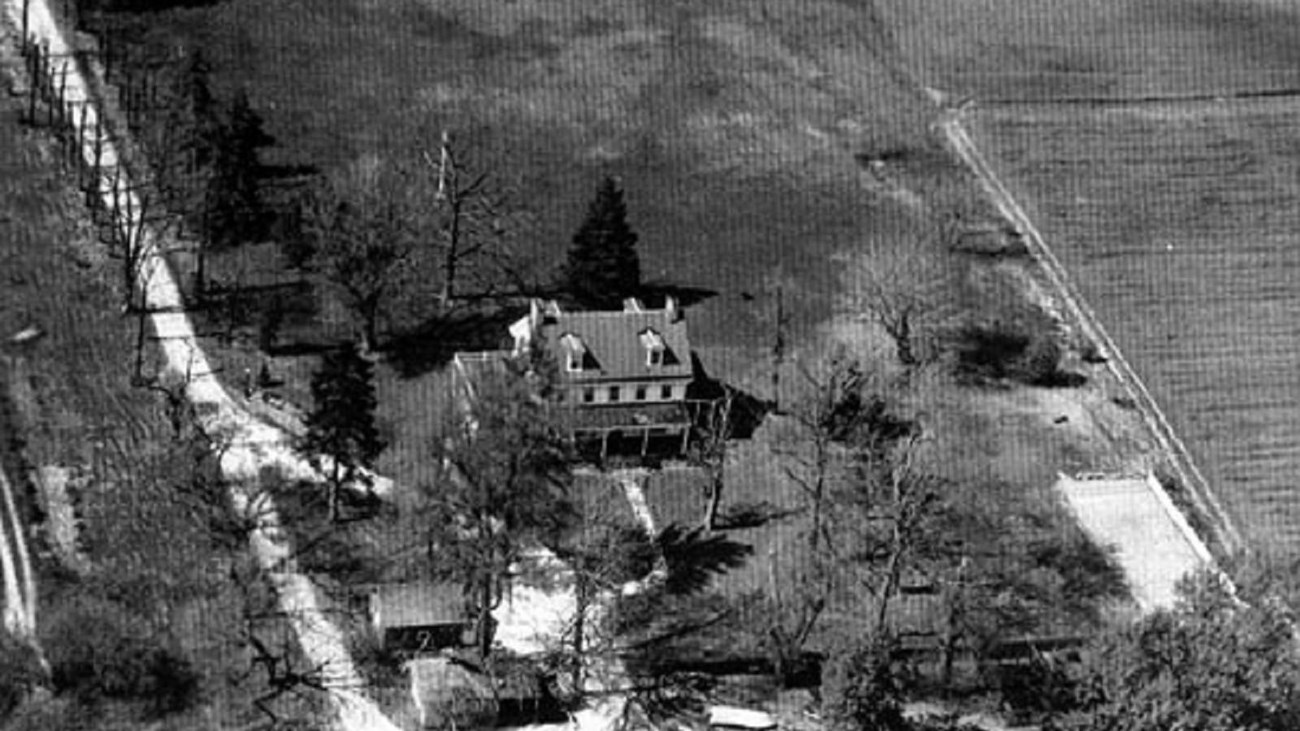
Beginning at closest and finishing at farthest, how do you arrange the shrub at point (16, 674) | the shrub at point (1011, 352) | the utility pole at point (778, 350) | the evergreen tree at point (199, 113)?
the shrub at point (16, 674)
the utility pole at point (778, 350)
the shrub at point (1011, 352)
the evergreen tree at point (199, 113)

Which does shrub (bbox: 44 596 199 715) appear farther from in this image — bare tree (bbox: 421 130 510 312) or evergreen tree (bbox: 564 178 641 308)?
evergreen tree (bbox: 564 178 641 308)

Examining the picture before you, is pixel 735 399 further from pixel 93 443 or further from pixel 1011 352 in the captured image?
pixel 93 443

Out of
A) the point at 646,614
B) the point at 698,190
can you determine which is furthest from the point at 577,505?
the point at 698,190

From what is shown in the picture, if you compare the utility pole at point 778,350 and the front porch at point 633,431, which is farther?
the utility pole at point 778,350

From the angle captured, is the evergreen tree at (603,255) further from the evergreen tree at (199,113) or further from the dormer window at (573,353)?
the evergreen tree at (199,113)

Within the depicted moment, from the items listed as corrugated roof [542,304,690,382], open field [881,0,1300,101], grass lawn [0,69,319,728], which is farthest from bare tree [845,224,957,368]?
grass lawn [0,69,319,728]

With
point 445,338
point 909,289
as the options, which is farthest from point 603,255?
point 909,289

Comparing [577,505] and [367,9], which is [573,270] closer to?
[577,505]

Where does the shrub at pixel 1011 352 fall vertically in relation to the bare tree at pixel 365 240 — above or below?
below

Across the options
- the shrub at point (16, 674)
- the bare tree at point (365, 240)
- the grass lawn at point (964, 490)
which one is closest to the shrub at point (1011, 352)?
the grass lawn at point (964, 490)
